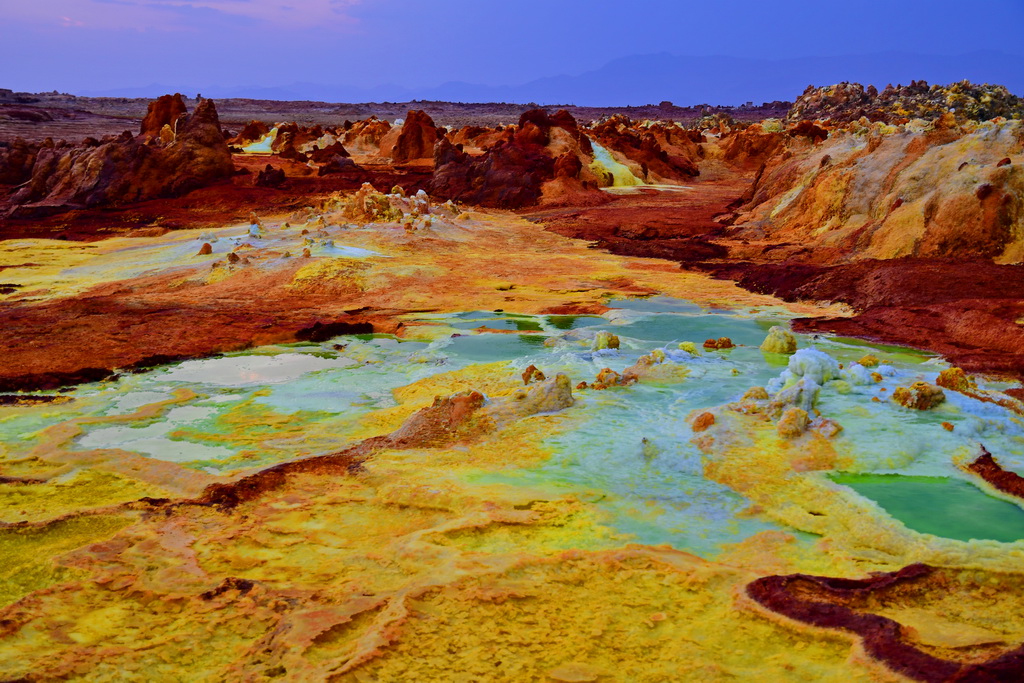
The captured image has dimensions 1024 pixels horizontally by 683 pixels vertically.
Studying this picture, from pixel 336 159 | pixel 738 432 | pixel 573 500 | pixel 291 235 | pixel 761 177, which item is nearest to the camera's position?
pixel 573 500

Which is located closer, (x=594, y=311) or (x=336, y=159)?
(x=594, y=311)

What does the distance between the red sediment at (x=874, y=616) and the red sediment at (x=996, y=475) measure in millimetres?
991

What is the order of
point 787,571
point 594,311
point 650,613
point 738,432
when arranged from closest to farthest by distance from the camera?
point 650,613
point 787,571
point 738,432
point 594,311

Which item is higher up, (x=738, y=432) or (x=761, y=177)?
(x=761, y=177)

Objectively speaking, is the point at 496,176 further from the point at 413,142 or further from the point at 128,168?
the point at 413,142

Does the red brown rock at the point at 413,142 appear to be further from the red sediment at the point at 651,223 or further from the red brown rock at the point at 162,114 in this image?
the red sediment at the point at 651,223

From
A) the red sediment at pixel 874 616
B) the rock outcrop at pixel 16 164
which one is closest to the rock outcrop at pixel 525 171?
the rock outcrop at pixel 16 164

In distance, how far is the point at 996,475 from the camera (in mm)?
3982

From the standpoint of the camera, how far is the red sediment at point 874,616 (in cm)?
246

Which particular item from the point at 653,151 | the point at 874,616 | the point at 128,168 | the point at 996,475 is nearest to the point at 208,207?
the point at 128,168

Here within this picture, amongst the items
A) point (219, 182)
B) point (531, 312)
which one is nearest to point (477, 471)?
point (531, 312)

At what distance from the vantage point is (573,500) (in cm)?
379

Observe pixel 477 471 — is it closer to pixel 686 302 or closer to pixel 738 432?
pixel 738 432

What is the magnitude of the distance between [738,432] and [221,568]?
275 centimetres
